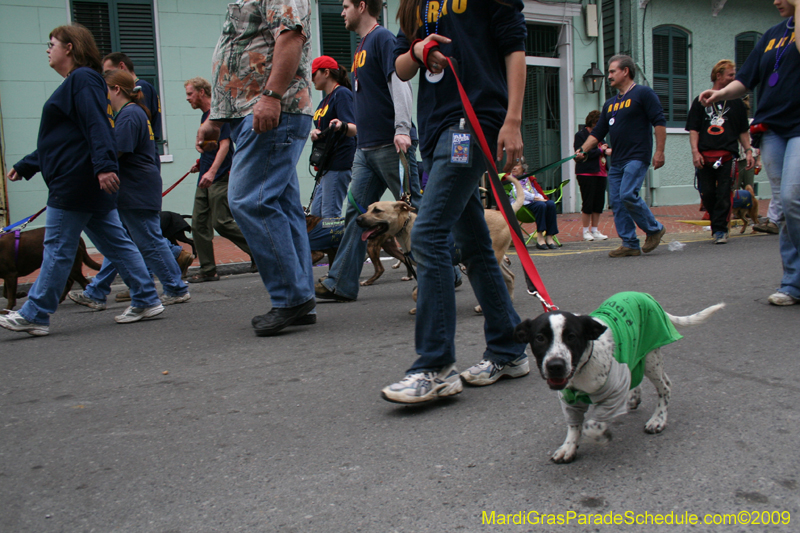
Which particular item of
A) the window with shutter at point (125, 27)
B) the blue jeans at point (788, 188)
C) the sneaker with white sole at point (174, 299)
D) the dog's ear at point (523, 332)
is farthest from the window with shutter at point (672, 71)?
the dog's ear at point (523, 332)

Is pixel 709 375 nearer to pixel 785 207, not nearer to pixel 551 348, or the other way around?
pixel 551 348

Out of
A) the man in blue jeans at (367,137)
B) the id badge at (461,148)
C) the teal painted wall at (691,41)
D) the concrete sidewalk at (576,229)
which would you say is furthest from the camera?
the teal painted wall at (691,41)

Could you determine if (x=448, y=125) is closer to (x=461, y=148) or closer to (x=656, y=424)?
(x=461, y=148)

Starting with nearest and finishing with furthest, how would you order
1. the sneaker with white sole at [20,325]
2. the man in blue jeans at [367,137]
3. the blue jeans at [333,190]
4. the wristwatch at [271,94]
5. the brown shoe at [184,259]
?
1. the wristwatch at [271,94]
2. the sneaker with white sole at [20,325]
3. the man in blue jeans at [367,137]
4. the blue jeans at [333,190]
5. the brown shoe at [184,259]

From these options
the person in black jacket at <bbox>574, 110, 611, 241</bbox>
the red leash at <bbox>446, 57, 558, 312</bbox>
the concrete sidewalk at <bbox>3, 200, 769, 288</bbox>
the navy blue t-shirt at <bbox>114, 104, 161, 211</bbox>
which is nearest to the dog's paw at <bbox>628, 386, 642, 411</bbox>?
the red leash at <bbox>446, 57, 558, 312</bbox>

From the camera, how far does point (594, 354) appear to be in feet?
6.72

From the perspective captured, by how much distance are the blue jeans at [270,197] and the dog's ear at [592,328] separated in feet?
8.11

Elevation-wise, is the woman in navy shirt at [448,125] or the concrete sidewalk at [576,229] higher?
the woman in navy shirt at [448,125]

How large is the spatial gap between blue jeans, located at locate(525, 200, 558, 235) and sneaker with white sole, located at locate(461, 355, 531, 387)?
639cm

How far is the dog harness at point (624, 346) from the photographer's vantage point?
2.07m

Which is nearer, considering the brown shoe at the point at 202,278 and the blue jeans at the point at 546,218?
the brown shoe at the point at 202,278

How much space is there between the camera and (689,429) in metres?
2.39

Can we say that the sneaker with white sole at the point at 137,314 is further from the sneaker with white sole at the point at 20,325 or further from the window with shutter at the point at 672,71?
the window with shutter at the point at 672,71

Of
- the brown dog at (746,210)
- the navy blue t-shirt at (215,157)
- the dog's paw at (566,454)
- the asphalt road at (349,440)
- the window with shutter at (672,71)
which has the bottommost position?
the asphalt road at (349,440)
